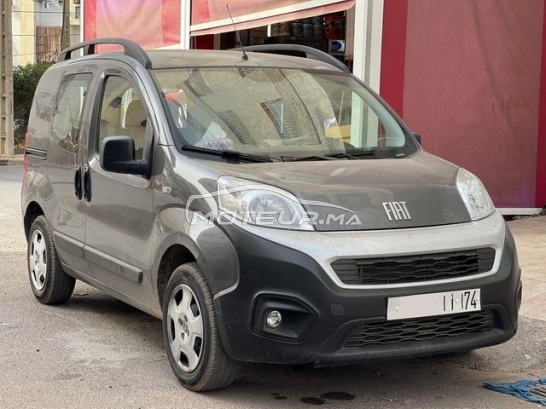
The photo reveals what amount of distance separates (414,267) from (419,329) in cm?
30

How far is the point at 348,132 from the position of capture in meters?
5.56

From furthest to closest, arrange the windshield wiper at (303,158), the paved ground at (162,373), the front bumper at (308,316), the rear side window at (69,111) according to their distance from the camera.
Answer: the rear side window at (69,111) → the windshield wiper at (303,158) → the paved ground at (162,373) → the front bumper at (308,316)

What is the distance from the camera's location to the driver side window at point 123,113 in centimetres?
553

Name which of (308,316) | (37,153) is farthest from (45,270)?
(308,316)

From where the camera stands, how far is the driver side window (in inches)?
218

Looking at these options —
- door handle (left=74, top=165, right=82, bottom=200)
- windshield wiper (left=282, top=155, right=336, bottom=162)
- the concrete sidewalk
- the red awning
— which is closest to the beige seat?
door handle (left=74, top=165, right=82, bottom=200)

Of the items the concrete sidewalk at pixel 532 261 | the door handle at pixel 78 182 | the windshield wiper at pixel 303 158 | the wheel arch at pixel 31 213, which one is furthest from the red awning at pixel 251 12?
the windshield wiper at pixel 303 158

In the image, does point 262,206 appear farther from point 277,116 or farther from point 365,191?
point 277,116

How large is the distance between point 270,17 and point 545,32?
3235 mm

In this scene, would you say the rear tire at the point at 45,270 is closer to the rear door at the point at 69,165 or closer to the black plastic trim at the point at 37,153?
the rear door at the point at 69,165

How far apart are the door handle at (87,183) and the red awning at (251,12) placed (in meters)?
4.73

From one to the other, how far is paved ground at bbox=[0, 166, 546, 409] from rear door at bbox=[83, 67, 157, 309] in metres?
0.43

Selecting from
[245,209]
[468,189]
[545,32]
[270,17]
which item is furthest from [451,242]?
[270,17]

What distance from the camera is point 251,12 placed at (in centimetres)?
1213
